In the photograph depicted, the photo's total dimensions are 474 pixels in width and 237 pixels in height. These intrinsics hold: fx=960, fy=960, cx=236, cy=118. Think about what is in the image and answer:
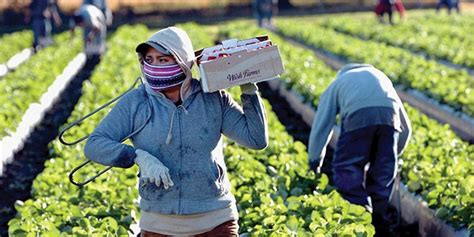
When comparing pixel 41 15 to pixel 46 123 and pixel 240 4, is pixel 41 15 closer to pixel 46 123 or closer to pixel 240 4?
pixel 46 123

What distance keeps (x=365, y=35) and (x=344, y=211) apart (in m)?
14.9

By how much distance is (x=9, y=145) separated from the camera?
962cm

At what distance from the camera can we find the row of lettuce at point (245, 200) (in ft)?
18.4

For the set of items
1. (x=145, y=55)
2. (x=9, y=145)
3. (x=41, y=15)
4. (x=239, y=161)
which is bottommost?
(x=41, y=15)

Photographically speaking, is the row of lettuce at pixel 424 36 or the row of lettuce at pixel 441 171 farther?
the row of lettuce at pixel 424 36

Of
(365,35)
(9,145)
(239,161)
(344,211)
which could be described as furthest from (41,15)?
(344,211)

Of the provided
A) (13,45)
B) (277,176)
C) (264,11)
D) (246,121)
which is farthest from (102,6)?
(246,121)

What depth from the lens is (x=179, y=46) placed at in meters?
4.10

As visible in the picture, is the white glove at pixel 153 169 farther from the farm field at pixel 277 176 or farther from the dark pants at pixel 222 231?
the farm field at pixel 277 176

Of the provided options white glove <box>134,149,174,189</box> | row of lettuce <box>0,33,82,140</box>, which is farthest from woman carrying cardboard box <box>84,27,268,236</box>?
row of lettuce <box>0,33,82,140</box>

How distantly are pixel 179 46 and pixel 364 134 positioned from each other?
279 cm

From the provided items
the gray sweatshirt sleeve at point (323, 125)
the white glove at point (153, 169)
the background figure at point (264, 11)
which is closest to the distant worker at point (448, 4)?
the background figure at point (264, 11)

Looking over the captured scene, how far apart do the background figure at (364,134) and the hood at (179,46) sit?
8.02ft

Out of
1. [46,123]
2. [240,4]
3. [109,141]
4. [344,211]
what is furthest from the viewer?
[240,4]
